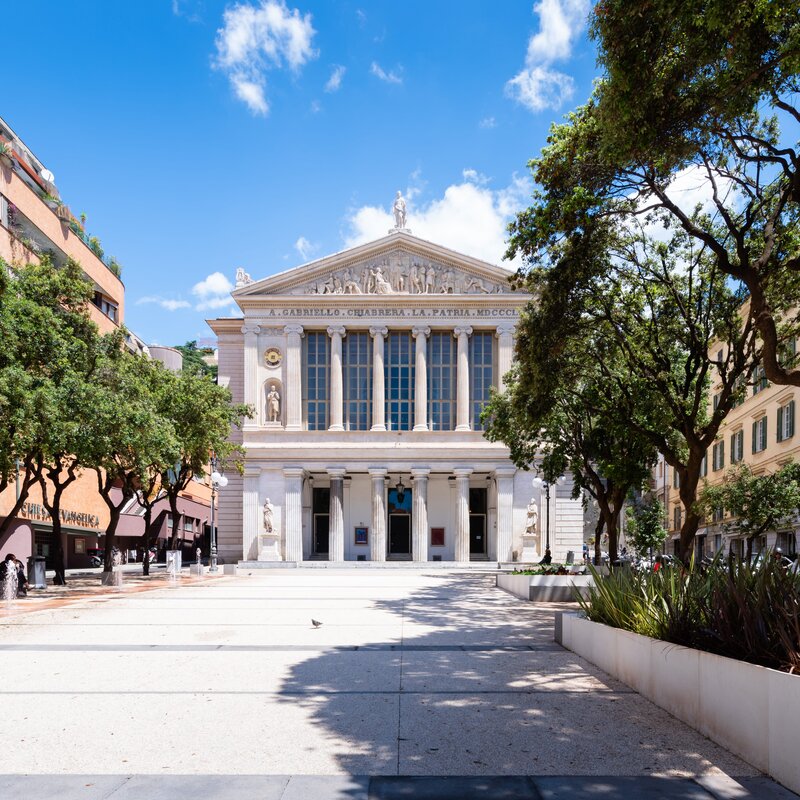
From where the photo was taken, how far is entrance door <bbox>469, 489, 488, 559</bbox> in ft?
171

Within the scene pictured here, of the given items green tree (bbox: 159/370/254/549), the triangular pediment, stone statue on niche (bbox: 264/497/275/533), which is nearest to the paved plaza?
green tree (bbox: 159/370/254/549)

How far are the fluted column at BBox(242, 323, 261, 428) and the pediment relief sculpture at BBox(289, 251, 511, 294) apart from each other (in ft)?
13.1

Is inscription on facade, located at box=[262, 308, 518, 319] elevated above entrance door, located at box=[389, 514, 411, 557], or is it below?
above

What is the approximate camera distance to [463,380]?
48.2m

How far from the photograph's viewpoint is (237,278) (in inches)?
1980

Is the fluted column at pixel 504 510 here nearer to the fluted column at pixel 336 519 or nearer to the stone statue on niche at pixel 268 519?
the fluted column at pixel 336 519

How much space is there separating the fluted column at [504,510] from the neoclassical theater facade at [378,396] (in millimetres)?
67

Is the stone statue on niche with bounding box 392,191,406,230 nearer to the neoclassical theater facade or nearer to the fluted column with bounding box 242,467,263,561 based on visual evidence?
the neoclassical theater facade

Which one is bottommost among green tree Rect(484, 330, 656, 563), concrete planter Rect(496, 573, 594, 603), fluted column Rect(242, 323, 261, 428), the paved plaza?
concrete planter Rect(496, 573, 594, 603)

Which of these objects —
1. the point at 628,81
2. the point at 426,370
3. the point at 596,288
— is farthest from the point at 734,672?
the point at 426,370

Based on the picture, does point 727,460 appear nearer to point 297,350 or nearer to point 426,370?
point 426,370

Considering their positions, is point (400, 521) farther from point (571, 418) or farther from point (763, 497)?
point (571, 418)

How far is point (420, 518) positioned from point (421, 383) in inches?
357

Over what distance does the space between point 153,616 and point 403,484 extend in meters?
36.1
